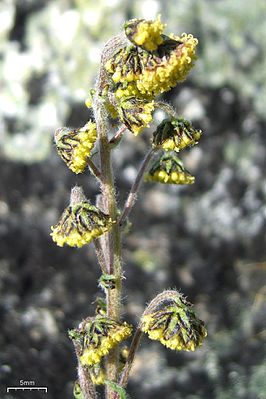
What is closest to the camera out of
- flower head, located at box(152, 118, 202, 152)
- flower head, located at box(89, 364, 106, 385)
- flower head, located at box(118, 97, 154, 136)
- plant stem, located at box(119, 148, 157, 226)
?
flower head, located at box(118, 97, 154, 136)

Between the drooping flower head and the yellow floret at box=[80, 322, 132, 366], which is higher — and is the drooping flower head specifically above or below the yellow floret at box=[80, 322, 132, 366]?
above

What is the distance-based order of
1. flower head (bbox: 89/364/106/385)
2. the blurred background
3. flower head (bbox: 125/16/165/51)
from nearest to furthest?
1. flower head (bbox: 125/16/165/51)
2. flower head (bbox: 89/364/106/385)
3. the blurred background

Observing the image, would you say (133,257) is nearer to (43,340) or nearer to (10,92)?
(43,340)

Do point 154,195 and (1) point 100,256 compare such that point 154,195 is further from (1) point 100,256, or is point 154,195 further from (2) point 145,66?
(2) point 145,66

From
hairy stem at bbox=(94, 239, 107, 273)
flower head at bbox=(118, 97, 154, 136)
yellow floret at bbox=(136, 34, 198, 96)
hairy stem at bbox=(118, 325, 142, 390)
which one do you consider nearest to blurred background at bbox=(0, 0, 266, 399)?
hairy stem at bbox=(118, 325, 142, 390)

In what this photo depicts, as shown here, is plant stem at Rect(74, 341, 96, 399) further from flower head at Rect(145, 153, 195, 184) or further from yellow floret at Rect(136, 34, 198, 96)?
yellow floret at Rect(136, 34, 198, 96)

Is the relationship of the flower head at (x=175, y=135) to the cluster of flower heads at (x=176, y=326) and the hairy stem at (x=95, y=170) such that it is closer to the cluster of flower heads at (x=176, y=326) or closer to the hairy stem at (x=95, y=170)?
the hairy stem at (x=95, y=170)

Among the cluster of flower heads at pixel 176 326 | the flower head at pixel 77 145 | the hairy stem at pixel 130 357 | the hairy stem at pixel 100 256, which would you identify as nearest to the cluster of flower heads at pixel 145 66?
the flower head at pixel 77 145
